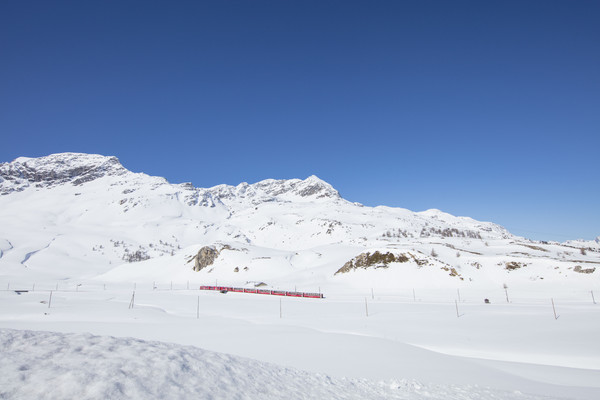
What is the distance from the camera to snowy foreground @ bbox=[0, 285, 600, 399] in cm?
527

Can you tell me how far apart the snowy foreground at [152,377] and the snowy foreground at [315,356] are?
2 centimetres

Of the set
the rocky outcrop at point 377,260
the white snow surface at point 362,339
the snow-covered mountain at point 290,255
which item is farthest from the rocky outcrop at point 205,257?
the rocky outcrop at point 377,260

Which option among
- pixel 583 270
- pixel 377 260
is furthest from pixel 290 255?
pixel 583 270

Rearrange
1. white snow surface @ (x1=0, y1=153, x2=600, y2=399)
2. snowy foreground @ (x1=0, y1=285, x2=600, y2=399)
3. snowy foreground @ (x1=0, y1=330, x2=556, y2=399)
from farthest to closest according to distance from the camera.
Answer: white snow surface @ (x1=0, y1=153, x2=600, y2=399), snowy foreground @ (x1=0, y1=285, x2=600, y2=399), snowy foreground @ (x1=0, y1=330, x2=556, y2=399)

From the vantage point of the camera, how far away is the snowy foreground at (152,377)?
4.60m

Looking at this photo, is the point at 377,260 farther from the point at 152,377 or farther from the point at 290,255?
the point at 152,377

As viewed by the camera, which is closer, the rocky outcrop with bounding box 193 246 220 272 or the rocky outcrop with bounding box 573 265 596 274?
the rocky outcrop with bounding box 573 265 596 274

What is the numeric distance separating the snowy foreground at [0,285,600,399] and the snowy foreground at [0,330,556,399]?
2 centimetres

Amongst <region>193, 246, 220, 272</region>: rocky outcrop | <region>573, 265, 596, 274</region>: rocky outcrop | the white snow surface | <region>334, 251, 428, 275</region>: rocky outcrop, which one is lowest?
the white snow surface

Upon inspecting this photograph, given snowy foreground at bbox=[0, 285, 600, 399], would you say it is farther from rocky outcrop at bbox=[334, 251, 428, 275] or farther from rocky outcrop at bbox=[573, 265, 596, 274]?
rocky outcrop at bbox=[334, 251, 428, 275]

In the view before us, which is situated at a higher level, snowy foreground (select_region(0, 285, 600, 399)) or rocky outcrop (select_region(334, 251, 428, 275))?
rocky outcrop (select_region(334, 251, 428, 275))

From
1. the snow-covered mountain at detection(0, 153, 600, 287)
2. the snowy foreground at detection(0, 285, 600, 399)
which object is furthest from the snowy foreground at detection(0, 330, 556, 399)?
the snow-covered mountain at detection(0, 153, 600, 287)

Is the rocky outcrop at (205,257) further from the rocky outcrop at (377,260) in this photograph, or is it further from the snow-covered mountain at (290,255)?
the rocky outcrop at (377,260)

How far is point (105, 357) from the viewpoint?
589 cm
